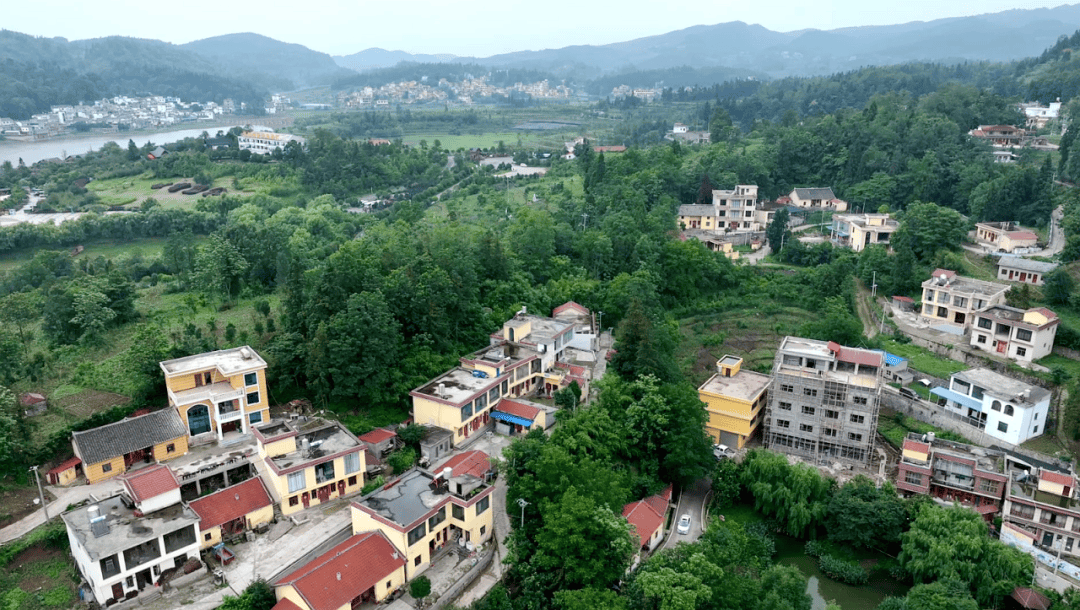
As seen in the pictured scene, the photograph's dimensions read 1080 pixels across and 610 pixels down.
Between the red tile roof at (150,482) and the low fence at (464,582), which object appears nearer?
the low fence at (464,582)

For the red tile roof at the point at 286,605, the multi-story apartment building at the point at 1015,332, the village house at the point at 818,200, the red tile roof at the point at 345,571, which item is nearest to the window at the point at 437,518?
the red tile roof at the point at 345,571

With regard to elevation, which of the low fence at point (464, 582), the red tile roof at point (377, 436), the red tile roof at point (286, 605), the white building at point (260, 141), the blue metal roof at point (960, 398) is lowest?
the low fence at point (464, 582)

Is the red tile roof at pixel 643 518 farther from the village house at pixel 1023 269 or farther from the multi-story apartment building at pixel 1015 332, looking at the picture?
the village house at pixel 1023 269

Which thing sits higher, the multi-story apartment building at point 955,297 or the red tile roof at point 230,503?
the multi-story apartment building at point 955,297

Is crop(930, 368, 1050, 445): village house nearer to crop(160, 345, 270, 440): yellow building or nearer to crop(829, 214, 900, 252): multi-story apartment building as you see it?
crop(829, 214, 900, 252): multi-story apartment building

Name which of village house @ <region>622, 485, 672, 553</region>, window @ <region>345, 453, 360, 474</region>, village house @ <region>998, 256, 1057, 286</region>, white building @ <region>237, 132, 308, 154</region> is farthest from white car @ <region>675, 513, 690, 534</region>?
white building @ <region>237, 132, 308, 154</region>

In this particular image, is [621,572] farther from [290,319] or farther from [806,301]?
[806,301]

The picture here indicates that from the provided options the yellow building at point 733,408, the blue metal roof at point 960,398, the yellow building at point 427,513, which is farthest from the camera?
the blue metal roof at point 960,398
